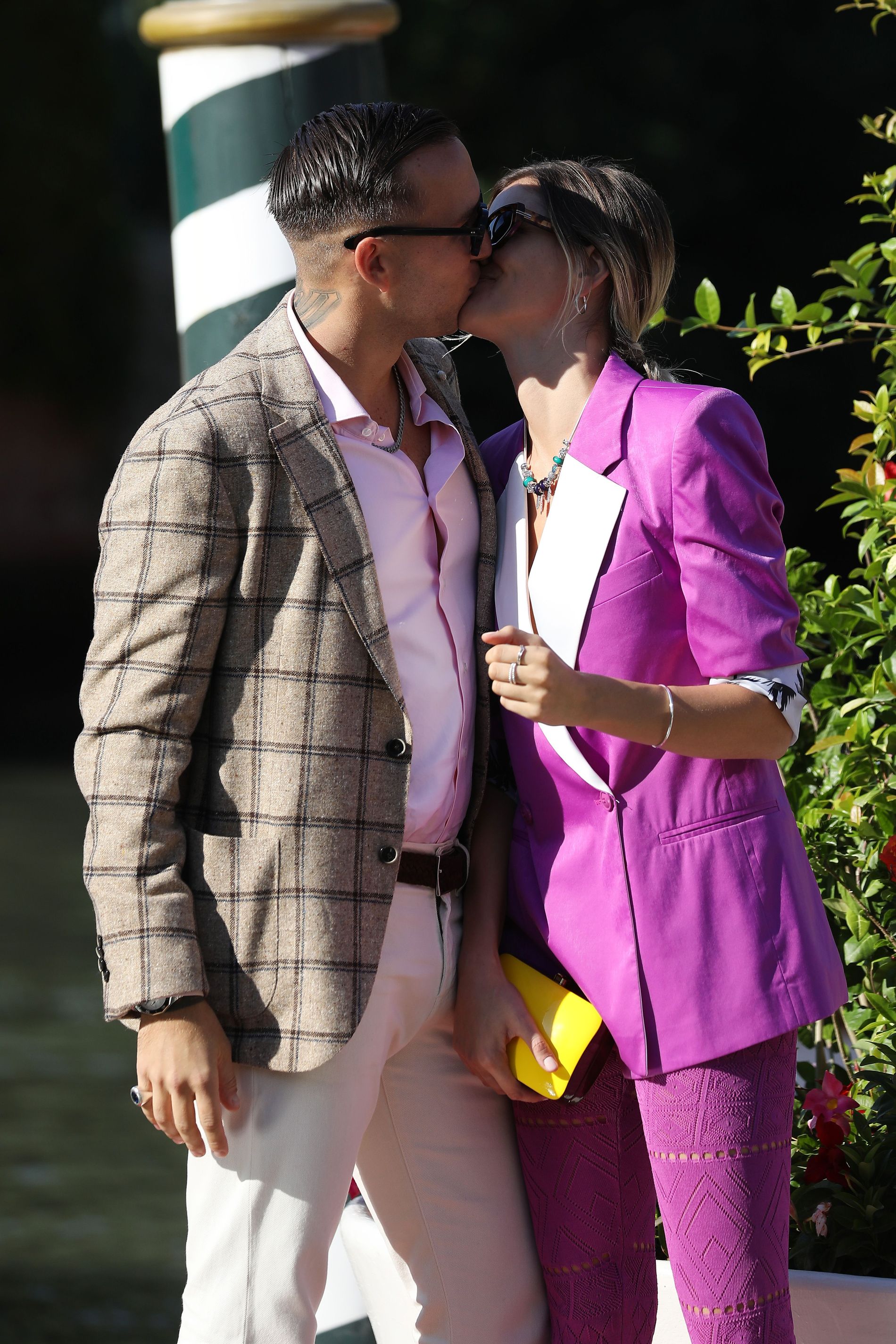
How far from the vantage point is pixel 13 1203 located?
5203 millimetres

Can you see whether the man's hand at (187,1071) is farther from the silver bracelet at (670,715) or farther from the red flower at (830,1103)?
the red flower at (830,1103)

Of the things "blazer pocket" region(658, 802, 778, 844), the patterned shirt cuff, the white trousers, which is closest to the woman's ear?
the patterned shirt cuff

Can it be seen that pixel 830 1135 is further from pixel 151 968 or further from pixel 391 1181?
pixel 151 968

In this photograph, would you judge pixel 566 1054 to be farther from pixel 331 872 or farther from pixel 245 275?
pixel 245 275

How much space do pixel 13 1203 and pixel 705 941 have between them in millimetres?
4062

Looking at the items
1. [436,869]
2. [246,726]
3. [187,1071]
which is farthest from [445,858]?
[187,1071]

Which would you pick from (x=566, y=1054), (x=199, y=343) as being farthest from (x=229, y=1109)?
(x=199, y=343)

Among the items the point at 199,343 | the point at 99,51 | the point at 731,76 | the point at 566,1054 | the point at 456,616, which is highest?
the point at 99,51

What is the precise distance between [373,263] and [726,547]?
56cm

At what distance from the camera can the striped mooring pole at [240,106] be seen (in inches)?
100

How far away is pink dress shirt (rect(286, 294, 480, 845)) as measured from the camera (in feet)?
6.21

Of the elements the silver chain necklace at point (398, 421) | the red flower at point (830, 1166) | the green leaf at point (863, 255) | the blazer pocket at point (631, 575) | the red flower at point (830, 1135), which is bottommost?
the red flower at point (830, 1166)

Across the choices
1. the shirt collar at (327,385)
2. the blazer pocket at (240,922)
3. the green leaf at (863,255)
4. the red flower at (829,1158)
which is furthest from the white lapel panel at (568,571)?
the green leaf at (863,255)

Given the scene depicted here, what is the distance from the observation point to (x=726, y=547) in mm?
1796
